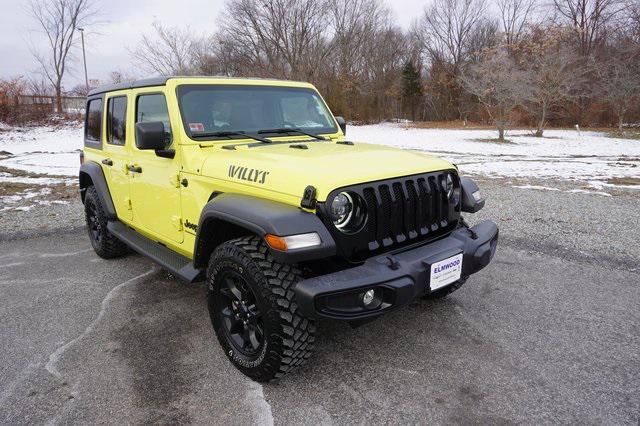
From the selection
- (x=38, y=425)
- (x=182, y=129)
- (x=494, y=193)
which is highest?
(x=182, y=129)

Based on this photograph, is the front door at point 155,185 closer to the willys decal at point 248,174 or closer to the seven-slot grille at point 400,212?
the willys decal at point 248,174

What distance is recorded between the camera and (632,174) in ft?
33.1

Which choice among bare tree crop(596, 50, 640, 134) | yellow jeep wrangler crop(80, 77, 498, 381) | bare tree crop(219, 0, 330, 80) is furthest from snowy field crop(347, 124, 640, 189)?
bare tree crop(219, 0, 330, 80)

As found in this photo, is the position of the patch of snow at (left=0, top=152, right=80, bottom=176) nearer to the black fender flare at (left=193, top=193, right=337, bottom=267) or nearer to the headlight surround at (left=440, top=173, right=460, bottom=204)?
the black fender flare at (left=193, top=193, right=337, bottom=267)

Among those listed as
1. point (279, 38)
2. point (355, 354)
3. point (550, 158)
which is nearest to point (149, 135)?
point (355, 354)

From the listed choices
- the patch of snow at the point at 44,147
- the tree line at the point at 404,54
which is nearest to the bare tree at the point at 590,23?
the tree line at the point at 404,54

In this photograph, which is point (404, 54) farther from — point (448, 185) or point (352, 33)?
point (448, 185)

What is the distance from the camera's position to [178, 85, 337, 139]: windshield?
11.1 ft

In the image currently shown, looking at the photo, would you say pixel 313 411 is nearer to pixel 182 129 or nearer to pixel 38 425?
pixel 38 425

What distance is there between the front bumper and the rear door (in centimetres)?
253

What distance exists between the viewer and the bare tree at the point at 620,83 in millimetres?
22641

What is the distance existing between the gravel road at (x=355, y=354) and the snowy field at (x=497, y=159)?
15.7 ft

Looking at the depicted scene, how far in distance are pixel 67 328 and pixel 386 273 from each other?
257 cm

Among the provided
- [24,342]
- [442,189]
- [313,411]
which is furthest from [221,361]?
[442,189]
